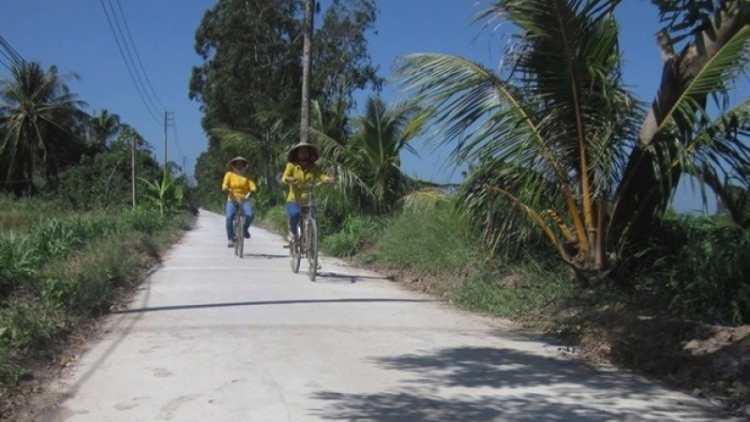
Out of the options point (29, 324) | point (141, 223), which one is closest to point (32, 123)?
point (141, 223)

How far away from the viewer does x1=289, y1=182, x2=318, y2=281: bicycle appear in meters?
10.2

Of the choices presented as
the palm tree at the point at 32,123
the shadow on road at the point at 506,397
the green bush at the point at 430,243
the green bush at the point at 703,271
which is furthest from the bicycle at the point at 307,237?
the palm tree at the point at 32,123

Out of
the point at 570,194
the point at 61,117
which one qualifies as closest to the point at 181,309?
the point at 570,194

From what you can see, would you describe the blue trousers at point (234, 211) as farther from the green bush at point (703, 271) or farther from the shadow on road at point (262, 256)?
the green bush at point (703, 271)

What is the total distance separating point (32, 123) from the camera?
158 ft

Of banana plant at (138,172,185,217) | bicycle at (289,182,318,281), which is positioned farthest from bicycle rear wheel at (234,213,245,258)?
banana plant at (138,172,185,217)

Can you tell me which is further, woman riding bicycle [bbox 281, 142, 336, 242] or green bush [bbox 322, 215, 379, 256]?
green bush [bbox 322, 215, 379, 256]

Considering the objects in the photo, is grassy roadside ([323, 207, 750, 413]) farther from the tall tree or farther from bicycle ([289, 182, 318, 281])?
the tall tree

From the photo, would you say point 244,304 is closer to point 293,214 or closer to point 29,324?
point 29,324

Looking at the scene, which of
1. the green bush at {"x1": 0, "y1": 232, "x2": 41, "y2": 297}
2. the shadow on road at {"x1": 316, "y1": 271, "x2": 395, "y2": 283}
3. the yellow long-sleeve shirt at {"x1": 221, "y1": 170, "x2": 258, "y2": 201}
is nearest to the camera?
the green bush at {"x1": 0, "y1": 232, "x2": 41, "y2": 297}

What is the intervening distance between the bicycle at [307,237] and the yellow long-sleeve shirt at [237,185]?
2589 mm

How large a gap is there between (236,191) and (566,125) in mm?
7338

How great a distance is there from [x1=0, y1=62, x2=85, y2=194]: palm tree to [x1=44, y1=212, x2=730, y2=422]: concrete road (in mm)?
44282

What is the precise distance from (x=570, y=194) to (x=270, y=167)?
880 inches
